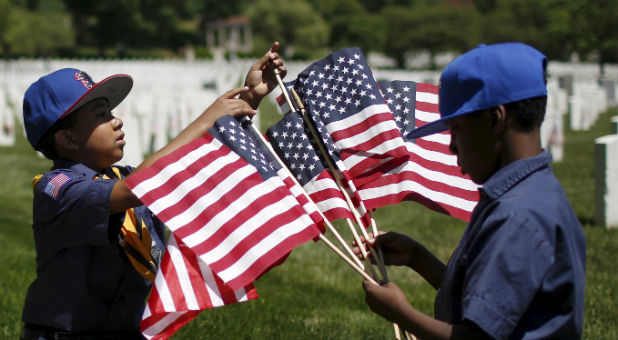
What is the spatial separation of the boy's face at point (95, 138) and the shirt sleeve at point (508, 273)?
176 cm

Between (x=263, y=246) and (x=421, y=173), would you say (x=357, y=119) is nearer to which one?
(x=421, y=173)

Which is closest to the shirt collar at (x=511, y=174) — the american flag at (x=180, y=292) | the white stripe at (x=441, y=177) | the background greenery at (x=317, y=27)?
the american flag at (x=180, y=292)

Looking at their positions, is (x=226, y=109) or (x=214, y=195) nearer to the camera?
(x=214, y=195)

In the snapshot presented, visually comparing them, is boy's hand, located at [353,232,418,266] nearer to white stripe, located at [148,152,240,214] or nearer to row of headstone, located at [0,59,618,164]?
white stripe, located at [148,152,240,214]

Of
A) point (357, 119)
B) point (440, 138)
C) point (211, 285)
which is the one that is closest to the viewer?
point (211, 285)

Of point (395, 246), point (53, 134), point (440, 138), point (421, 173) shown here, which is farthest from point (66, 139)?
point (440, 138)

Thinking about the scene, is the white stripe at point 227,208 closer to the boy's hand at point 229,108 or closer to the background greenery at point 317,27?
the boy's hand at point 229,108

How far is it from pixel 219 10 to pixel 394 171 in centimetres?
11433

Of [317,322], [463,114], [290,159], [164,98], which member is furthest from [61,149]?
[164,98]

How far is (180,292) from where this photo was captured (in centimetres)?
282

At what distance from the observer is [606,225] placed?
7703 mm

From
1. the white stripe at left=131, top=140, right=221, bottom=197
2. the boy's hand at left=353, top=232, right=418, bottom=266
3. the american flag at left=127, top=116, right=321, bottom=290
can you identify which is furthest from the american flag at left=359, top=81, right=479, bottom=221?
the white stripe at left=131, top=140, right=221, bottom=197

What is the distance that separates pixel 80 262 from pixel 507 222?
1.77 meters

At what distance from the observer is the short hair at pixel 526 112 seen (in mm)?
2133
